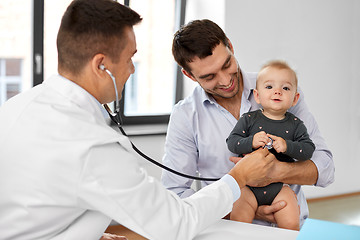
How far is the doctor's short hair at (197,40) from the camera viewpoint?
69.9 inches

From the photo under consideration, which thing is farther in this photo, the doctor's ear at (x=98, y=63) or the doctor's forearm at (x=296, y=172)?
the doctor's forearm at (x=296, y=172)

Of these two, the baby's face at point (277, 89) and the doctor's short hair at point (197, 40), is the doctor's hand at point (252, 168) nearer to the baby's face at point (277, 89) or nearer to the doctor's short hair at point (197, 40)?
the baby's face at point (277, 89)

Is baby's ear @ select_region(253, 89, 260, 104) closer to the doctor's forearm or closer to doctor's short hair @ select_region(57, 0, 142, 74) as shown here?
the doctor's forearm

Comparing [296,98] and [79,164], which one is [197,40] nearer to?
[296,98]

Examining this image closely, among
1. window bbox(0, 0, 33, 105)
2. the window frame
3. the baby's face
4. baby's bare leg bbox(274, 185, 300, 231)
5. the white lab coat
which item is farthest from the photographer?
the window frame

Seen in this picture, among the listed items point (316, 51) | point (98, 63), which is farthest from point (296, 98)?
point (316, 51)

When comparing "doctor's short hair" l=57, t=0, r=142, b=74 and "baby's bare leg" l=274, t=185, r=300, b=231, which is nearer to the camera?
"doctor's short hair" l=57, t=0, r=142, b=74

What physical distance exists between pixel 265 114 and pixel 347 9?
11.1 ft

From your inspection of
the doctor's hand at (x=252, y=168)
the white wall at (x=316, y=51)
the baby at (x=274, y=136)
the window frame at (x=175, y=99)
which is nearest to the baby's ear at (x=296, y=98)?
the baby at (x=274, y=136)

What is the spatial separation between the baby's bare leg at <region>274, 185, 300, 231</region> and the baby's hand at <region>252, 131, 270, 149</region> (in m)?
0.21

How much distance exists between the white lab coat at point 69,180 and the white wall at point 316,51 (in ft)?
8.83

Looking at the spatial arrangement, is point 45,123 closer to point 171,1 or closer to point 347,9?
point 171,1

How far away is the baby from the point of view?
160 cm

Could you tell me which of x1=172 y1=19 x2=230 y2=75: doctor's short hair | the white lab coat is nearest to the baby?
x1=172 y1=19 x2=230 y2=75: doctor's short hair
